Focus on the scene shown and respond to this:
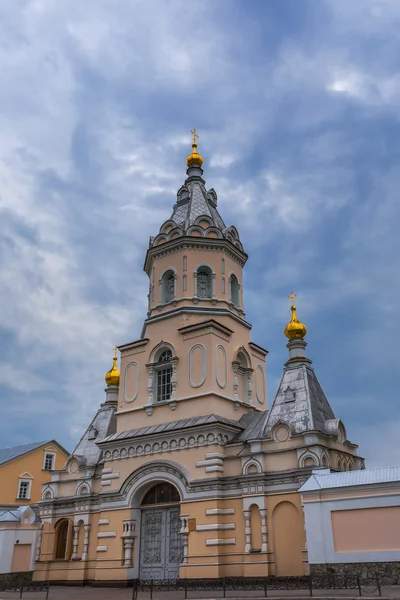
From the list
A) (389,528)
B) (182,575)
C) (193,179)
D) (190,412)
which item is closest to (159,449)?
(190,412)

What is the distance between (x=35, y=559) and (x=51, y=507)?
2197 mm

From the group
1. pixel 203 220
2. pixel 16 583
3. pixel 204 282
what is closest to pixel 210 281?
pixel 204 282

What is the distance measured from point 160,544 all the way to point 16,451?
20054 millimetres

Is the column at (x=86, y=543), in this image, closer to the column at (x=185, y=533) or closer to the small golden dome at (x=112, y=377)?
the column at (x=185, y=533)

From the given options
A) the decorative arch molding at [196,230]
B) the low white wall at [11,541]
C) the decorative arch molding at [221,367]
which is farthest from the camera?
the decorative arch molding at [196,230]

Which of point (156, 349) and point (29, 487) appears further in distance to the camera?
point (29, 487)

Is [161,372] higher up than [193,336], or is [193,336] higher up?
[193,336]

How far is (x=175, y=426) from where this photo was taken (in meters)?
20.7

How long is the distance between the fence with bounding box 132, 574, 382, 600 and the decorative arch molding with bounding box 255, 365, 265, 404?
8.21 m

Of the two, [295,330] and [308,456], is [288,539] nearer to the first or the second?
[308,456]

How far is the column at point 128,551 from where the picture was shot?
788 inches

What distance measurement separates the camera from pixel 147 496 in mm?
21281

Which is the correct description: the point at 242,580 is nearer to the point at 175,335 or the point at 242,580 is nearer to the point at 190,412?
the point at 190,412

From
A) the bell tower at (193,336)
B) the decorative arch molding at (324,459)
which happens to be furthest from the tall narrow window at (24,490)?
the decorative arch molding at (324,459)
